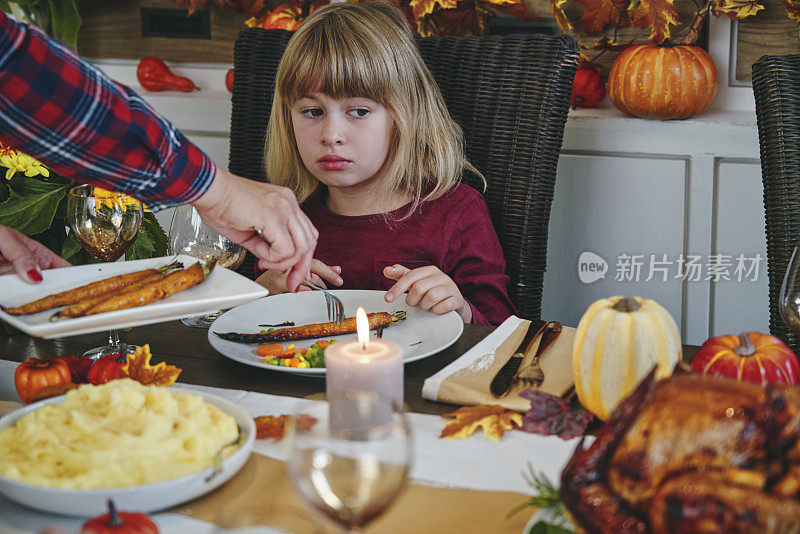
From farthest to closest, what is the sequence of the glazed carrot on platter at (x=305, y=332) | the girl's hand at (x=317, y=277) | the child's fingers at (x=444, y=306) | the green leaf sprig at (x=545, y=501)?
the girl's hand at (x=317, y=277) < the child's fingers at (x=444, y=306) < the glazed carrot on platter at (x=305, y=332) < the green leaf sprig at (x=545, y=501)

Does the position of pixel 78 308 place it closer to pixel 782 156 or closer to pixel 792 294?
pixel 792 294

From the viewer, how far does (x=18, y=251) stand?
3.84 feet

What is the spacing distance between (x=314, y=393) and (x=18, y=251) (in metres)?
0.48

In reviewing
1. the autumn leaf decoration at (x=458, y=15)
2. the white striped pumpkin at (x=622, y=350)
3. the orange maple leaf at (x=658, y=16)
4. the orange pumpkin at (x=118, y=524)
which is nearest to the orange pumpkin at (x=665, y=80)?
the orange maple leaf at (x=658, y=16)

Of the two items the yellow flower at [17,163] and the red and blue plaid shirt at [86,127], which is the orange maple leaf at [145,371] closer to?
the red and blue plaid shirt at [86,127]

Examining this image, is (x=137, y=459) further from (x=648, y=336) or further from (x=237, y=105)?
(x=237, y=105)

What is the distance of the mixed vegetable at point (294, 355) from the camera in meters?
1.10

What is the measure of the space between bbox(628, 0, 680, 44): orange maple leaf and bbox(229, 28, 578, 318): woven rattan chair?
2.30 ft

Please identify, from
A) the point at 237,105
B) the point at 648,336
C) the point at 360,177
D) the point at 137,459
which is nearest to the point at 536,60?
the point at 360,177

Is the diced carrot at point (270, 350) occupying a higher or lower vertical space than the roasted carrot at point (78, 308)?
lower

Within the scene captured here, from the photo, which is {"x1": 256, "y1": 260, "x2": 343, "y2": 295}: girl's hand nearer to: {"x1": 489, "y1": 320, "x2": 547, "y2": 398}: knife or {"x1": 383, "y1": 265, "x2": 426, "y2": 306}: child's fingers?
{"x1": 383, "y1": 265, "x2": 426, "y2": 306}: child's fingers

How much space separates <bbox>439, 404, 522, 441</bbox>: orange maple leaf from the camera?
0.91 meters

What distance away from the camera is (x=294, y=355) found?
1149mm

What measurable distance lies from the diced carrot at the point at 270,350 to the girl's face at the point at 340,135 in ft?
2.08
